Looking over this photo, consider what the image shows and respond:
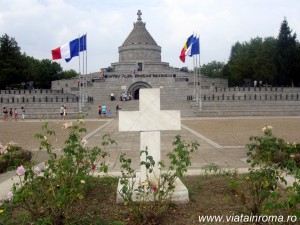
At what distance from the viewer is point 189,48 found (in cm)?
3234

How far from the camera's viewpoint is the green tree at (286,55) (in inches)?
1912

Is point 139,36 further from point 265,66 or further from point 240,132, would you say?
point 240,132

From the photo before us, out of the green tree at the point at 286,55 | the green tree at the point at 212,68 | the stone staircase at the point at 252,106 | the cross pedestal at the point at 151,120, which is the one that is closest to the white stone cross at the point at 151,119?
the cross pedestal at the point at 151,120

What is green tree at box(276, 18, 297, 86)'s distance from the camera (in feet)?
159

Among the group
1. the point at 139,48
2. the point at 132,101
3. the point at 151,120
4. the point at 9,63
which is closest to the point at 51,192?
the point at 151,120

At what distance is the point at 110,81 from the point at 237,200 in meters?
43.6

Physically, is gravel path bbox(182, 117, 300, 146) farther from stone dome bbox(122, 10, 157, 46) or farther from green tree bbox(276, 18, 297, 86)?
stone dome bbox(122, 10, 157, 46)

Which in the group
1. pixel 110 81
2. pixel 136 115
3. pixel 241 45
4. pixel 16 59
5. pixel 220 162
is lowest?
pixel 220 162

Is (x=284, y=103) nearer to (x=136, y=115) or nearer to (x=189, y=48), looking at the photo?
(x=189, y=48)

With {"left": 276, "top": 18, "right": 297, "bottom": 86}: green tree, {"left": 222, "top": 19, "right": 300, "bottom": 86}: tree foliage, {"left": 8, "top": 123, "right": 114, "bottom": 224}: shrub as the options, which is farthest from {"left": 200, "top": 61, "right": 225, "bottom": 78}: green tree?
{"left": 8, "top": 123, "right": 114, "bottom": 224}: shrub

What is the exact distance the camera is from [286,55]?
48.6 meters

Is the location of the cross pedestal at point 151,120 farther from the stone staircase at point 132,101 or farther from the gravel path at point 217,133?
the stone staircase at point 132,101

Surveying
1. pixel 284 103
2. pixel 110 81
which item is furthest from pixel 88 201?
pixel 110 81

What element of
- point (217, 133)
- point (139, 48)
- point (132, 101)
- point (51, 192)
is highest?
point (139, 48)
